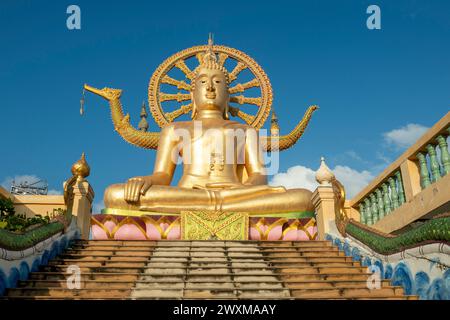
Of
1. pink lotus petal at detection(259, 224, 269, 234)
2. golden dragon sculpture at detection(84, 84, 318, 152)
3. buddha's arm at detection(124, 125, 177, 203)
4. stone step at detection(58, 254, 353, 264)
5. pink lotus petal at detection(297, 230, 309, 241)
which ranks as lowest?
stone step at detection(58, 254, 353, 264)

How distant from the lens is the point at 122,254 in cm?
646

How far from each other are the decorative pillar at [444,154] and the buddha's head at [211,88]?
6.42 metres

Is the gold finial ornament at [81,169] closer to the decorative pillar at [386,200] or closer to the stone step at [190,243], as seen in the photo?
the stone step at [190,243]

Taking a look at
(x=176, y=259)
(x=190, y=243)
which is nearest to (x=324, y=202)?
(x=190, y=243)

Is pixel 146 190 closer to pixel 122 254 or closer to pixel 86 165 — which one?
pixel 86 165

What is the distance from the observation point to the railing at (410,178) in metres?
6.58

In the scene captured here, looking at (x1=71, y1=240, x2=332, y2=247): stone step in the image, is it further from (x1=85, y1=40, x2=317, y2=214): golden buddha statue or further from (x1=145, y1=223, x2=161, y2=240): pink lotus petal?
(x1=85, y1=40, x2=317, y2=214): golden buddha statue

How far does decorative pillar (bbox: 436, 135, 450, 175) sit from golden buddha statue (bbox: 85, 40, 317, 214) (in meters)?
3.21

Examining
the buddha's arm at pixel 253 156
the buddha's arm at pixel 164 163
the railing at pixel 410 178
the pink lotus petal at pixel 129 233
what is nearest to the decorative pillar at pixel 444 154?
the railing at pixel 410 178

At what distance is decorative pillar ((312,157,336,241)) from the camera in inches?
320

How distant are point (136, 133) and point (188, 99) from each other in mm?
1831

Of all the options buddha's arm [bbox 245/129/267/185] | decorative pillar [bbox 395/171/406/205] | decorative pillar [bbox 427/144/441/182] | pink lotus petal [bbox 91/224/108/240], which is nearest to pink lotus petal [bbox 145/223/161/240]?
pink lotus petal [bbox 91/224/108/240]

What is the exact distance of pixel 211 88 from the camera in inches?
469
